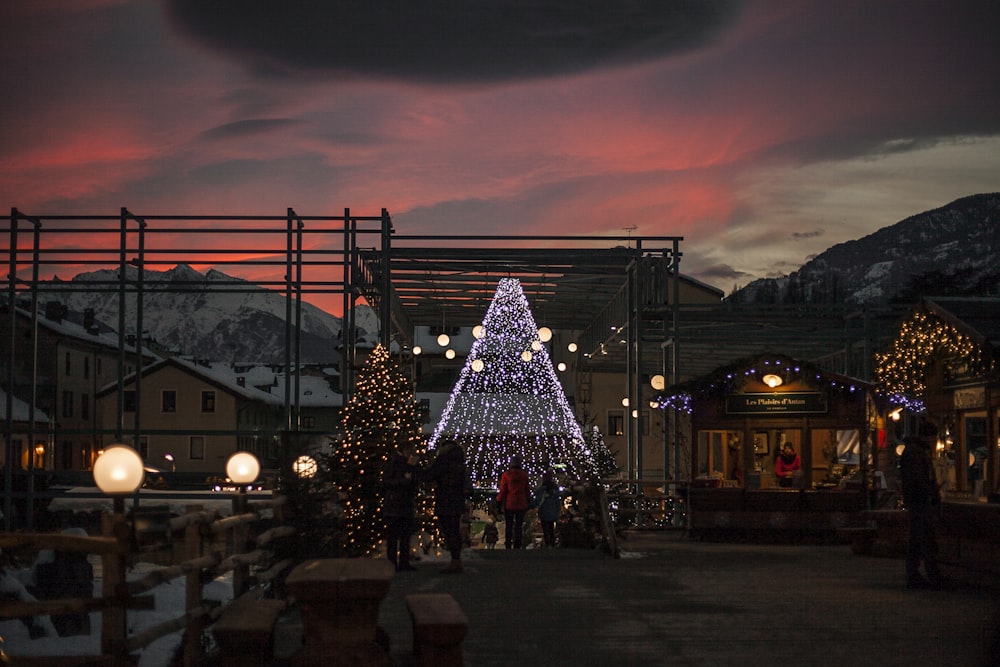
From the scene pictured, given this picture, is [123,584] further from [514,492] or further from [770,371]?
[770,371]

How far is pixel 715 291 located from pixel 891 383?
37.8m

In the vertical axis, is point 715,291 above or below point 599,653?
above

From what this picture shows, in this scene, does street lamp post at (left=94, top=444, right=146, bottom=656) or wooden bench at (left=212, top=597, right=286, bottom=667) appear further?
wooden bench at (left=212, top=597, right=286, bottom=667)

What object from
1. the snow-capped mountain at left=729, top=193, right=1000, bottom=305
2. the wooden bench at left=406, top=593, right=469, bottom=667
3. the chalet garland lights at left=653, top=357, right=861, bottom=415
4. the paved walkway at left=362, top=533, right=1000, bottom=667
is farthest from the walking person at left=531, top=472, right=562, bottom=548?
the snow-capped mountain at left=729, top=193, right=1000, bottom=305

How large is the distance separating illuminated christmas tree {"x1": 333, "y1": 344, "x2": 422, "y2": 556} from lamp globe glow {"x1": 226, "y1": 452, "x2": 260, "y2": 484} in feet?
18.9

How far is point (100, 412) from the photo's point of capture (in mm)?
77000

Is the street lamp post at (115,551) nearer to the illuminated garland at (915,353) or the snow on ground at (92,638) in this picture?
the snow on ground at (92,638)

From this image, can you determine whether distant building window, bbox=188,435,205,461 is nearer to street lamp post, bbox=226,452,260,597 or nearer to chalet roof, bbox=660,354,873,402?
chalet roof, bbox=660,354,873,402

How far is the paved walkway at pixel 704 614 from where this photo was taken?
9594 millimetres

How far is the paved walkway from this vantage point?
9.59m

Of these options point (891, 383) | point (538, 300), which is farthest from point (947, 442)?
point (538, 300)

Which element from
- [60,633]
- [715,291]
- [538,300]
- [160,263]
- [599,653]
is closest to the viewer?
[599,653]

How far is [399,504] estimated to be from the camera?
16.2 m

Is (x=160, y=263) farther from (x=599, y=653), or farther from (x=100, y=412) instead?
(x=100, y=412)
